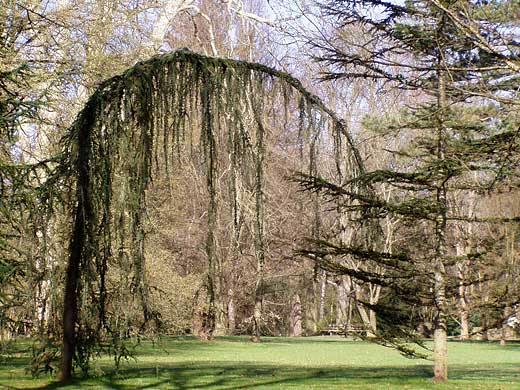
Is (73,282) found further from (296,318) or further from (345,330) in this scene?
(296,318)

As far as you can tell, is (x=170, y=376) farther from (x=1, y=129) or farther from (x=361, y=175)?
(x=361, y=175)

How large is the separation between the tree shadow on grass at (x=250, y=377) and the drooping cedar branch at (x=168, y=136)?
165 inches

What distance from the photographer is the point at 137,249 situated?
19.5 feet

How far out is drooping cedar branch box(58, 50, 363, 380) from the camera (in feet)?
19.1

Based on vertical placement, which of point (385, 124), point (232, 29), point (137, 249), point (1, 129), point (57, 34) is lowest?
point (137, 249)

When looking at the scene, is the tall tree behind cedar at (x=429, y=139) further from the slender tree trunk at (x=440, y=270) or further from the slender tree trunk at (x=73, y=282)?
the slender tree trunk at (x=73, y=282)

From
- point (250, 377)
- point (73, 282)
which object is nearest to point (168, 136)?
point (73, 282)

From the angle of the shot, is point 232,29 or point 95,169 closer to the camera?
point 95,169

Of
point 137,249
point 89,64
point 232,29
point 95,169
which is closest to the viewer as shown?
point 137,249

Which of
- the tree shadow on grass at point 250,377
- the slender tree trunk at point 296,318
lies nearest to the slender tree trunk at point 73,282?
the tree shadow on grass at point 250,377

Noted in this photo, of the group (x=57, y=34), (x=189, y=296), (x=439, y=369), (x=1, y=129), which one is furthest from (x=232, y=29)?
(x=1, y=129)

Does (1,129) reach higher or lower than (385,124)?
lower

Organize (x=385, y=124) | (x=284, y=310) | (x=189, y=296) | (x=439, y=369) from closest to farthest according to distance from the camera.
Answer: (x=439, y=369)
(x=385, y=124)
(x=189, y=296)
(x=284, y=310)

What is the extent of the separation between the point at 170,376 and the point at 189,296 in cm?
891
